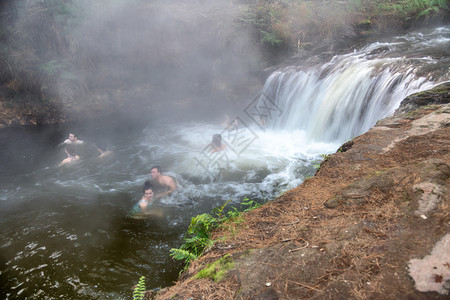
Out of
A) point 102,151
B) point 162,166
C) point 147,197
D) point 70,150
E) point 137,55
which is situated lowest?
point 162,166

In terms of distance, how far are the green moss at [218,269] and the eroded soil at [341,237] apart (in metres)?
0.05

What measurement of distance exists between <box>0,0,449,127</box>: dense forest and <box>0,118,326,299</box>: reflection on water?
2143mm

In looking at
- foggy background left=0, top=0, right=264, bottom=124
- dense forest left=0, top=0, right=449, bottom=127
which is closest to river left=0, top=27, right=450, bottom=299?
dense forest left=0, top=0, right=449, bottom=127

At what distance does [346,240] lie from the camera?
6.40 ft

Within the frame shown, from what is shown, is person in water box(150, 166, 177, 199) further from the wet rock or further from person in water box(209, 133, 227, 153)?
the wet rock

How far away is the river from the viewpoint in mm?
4012

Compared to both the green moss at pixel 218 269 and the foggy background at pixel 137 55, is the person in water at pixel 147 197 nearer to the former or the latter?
the green moss at pixel 218 269

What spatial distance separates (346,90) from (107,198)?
22.9ft

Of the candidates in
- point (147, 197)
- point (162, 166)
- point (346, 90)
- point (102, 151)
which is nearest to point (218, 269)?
point (147, 197)

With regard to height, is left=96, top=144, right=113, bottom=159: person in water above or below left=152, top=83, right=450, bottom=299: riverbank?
below

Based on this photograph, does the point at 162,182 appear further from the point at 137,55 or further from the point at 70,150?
the point at 137,55

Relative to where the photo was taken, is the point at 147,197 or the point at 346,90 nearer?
the point at 147,197

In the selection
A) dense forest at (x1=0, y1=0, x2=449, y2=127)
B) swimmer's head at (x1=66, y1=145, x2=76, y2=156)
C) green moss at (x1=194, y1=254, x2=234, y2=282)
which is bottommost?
swimmer's head at (x1=66, y1=145, x2=76, y2=156)

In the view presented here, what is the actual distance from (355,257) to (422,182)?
1064 mm
